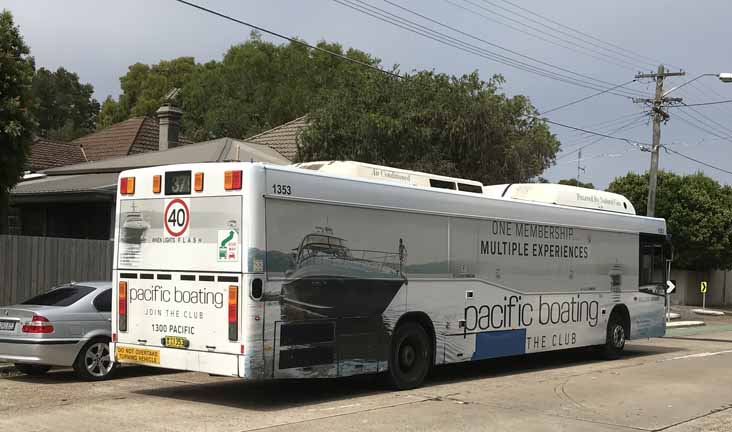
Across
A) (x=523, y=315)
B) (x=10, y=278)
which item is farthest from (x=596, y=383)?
(x=10, y=278)

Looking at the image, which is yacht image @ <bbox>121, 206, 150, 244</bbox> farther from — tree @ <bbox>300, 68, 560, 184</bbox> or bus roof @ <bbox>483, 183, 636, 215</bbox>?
tree @ <bbox>300, 68, 560, 184</bbox>

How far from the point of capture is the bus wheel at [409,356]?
1155 cm

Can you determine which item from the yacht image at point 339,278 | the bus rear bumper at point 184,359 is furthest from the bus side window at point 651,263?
the bus rear bumper at point 184,359

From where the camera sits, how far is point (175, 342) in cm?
1021

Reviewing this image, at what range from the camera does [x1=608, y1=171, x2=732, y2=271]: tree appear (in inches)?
1587

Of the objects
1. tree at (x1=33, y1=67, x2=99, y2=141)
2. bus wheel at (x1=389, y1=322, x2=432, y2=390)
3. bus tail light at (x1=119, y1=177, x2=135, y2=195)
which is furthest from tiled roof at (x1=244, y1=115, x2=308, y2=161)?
tree at (x1=33, y1=67, x2=99, y2=141)

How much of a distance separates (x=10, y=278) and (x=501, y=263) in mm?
9438

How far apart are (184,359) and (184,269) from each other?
3.57 ft

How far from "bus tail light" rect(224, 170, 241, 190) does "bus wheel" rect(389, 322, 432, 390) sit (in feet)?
10.7

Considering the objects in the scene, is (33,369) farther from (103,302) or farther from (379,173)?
(379,173)

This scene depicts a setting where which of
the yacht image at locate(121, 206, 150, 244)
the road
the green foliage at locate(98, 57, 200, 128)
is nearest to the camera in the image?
the road

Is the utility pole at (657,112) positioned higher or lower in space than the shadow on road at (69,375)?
higher

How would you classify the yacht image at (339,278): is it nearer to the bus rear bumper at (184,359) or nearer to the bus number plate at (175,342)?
the bus rear bumper at (184,359)

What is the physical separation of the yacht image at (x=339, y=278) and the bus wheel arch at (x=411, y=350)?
0.55 metres
